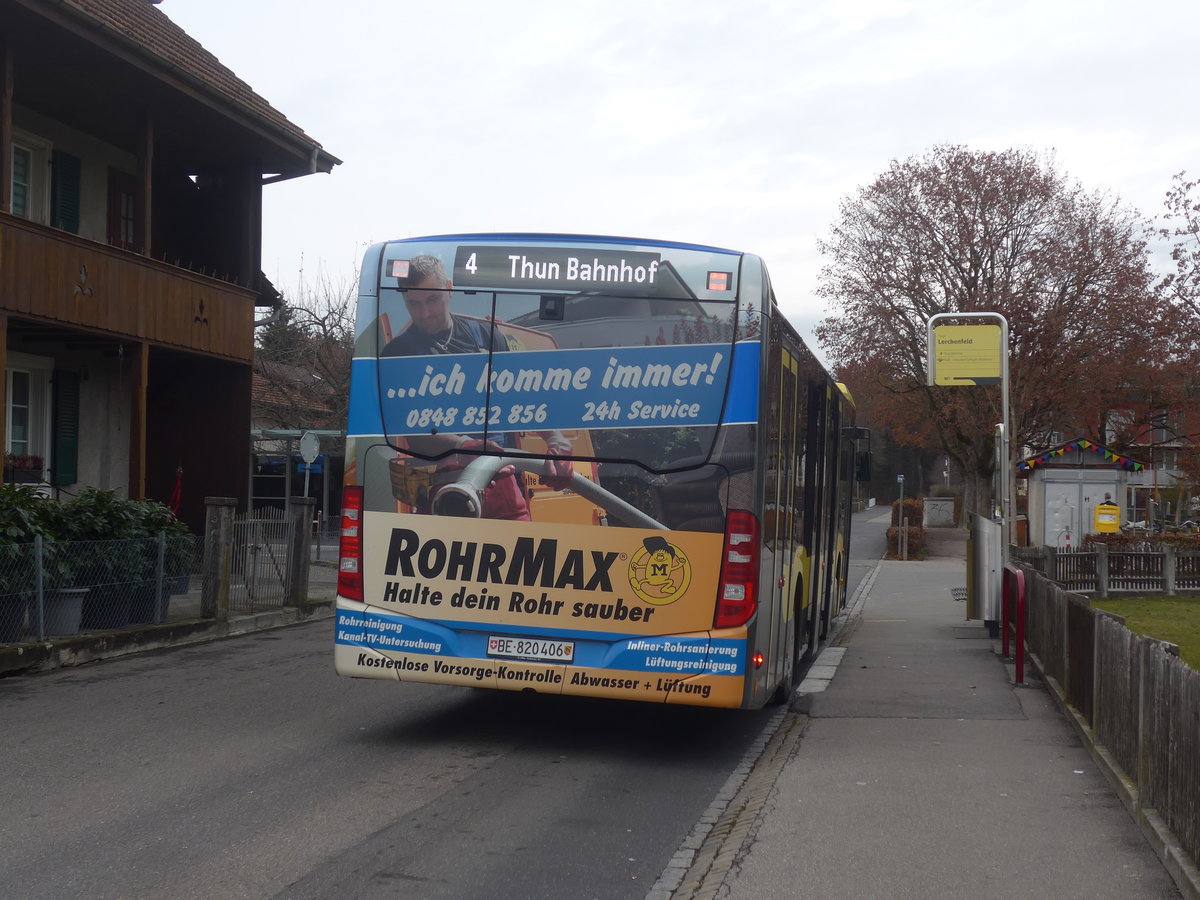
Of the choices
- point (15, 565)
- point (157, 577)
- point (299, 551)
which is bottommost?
point (157, 577)

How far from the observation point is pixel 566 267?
7.81 metres

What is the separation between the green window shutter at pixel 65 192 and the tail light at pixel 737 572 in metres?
13.9

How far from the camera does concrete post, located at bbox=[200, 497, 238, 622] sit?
14.4m

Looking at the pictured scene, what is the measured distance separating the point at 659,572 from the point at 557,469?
85 cm

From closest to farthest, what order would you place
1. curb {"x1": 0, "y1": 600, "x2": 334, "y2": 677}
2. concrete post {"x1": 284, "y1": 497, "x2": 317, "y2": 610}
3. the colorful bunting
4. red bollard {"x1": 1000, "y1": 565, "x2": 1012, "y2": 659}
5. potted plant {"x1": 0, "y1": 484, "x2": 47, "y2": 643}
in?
curb {"x1": 0, "y1": 600, "x2": 334, "y2": 677} < potted plant {"x1": 0, "y1": 484, "x2": 47, "y2": 643} < red bollard {"x1": 1000, "y1": 565, "x2": 1012, "y2": 659} < concrete post {"x1": 284, "y1": 497, "x2": 317, "y2": 610} < the colorful bunting

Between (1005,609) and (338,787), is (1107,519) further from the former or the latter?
(338,787)

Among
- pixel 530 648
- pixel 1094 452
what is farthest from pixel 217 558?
pixel 1094 452

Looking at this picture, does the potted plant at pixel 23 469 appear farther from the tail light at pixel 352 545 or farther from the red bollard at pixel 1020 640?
the red bollard at pixel 1020 640

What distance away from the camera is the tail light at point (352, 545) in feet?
26.1

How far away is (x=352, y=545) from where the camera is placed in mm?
7953

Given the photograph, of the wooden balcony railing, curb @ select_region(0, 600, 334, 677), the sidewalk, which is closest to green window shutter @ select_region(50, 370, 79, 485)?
the wooden balcony railing

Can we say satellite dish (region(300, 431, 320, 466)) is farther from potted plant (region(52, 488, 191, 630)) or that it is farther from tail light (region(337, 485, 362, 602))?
tail light (region(337, 485, 362, 602))

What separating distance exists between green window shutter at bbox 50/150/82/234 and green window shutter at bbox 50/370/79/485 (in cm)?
216

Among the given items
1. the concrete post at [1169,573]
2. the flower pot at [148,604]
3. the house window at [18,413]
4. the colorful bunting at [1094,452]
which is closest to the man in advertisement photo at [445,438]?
the flower pot at [148,604]
